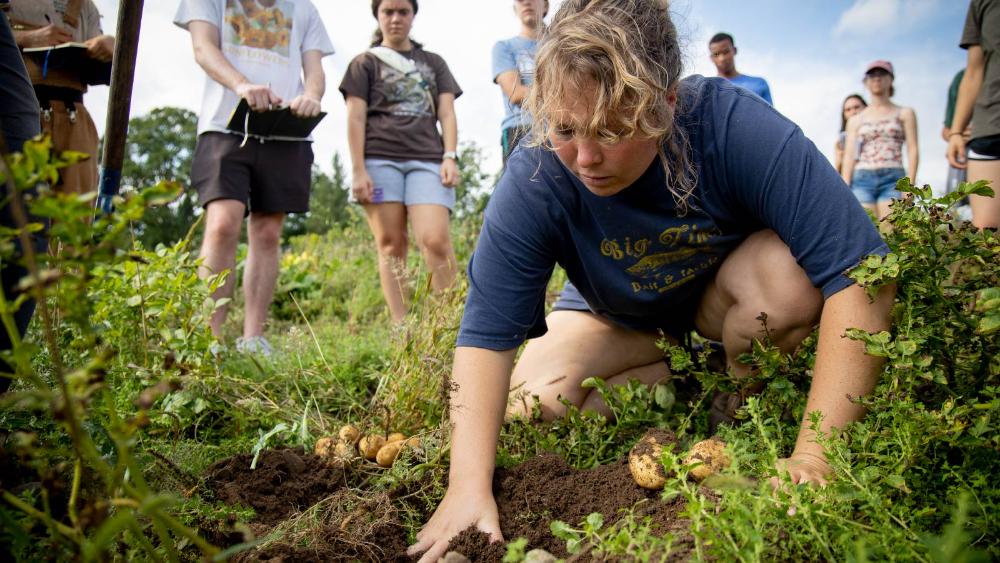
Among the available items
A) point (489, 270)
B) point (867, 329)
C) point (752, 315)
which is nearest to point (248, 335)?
point (489, 270)

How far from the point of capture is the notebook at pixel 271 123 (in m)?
3.63

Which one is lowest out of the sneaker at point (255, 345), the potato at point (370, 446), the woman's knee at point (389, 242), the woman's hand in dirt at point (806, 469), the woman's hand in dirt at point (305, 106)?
the sneaker at point (255, 345)

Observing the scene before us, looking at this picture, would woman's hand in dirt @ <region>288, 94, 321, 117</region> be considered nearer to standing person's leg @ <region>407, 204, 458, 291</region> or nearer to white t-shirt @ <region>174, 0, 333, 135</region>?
white t-shirt @ <region>174, 0, 333, 135</region>

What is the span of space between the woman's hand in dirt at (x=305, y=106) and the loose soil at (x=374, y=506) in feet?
6.86

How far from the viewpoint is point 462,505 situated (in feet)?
5.97

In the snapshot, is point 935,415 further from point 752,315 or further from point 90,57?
point 90,57

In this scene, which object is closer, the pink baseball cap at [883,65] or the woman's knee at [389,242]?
the woman's knee at [389,242]

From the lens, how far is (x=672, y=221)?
219cm

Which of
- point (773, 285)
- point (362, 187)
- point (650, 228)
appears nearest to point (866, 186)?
point (362, 187)

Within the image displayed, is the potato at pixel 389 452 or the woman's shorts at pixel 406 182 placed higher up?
the woman's shorts at pixel 406 182

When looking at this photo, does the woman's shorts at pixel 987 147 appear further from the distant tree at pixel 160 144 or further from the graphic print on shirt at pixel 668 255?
the distant tree at pixel 160 144

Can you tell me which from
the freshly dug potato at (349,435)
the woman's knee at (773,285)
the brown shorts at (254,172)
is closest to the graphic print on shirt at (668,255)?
the woman's knee at (773,285)

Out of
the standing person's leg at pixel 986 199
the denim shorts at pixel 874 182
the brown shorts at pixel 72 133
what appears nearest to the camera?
the standing person's leg at pixel 986 199

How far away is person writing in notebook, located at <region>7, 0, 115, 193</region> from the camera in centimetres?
327
